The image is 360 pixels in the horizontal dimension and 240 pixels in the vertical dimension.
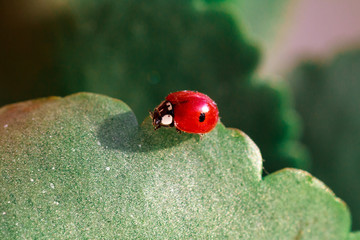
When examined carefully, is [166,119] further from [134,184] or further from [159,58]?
[159,58]

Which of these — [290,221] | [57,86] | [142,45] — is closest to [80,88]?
[57,86]

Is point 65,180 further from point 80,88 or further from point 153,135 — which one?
point 80,88

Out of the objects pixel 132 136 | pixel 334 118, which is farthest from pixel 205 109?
pixel 334 118

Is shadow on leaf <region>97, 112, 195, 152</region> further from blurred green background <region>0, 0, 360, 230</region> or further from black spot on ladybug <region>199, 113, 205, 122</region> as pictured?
blurred green background <region>0, 0, 360, 230</region>

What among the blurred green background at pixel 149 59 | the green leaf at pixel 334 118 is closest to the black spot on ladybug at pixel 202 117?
the blurred green background at pixel 149 59

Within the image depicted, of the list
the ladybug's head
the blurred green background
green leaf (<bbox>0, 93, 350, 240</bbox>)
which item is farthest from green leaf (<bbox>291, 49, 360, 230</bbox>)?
the ladybug's head

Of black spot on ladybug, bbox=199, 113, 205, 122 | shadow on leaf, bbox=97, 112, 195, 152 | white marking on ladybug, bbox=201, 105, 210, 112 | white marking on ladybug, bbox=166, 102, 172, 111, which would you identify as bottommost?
white marking on ladybug, bbox=166, 102, 172, 111

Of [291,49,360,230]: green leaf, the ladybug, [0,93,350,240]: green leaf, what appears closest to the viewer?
[0,93,350,240]: green leaf

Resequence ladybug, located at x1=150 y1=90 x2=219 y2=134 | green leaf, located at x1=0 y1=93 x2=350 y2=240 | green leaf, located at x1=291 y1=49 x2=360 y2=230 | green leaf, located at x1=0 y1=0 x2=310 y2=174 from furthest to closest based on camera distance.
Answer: green leaf, located at x1=291 y1=49 x2=360 y2=230 < green leaf, located at x1=0 y1=0 x2=310 y2=174 < ladybug, located at x1=150 y1=90 x2=219 y2=134 < green leaf, located at x1=0 y1=93 x2=350 y2=240
